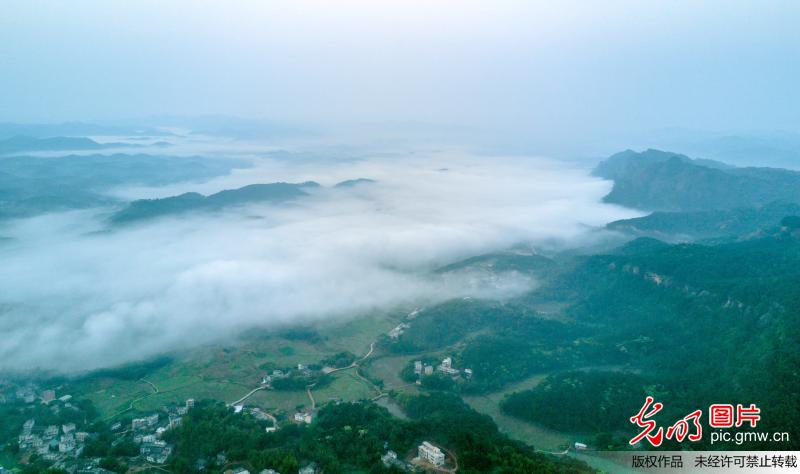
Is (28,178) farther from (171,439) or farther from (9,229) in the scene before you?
(171,439)

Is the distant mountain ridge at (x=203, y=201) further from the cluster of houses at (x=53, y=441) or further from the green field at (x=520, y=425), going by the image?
the green field at (x=520, y=425)

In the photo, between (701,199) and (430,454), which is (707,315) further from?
(701,199)

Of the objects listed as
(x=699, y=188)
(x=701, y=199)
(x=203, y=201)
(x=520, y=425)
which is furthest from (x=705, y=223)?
(x=203, y=201)

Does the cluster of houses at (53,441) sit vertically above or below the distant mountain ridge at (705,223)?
below

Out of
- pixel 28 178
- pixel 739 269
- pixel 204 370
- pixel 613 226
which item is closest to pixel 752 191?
pixel 613 226

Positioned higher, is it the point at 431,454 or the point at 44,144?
the point at 44,144

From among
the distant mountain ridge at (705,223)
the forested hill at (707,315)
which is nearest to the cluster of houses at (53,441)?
the forested hill at (707,315)
